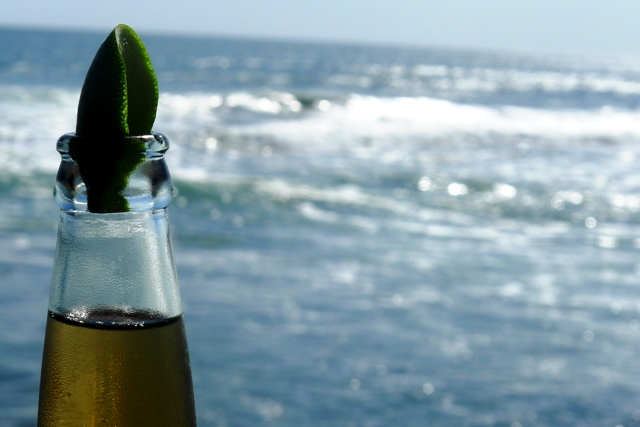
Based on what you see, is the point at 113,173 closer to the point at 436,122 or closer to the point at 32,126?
the point at 32,126

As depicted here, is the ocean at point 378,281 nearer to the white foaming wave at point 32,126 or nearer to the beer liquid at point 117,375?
the white foaming wave at point 32,126

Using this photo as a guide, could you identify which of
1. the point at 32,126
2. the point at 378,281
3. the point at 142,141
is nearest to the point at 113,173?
the point at 142,141

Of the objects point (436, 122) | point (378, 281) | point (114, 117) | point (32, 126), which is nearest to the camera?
point (114, 117)

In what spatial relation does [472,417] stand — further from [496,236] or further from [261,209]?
[261,209]

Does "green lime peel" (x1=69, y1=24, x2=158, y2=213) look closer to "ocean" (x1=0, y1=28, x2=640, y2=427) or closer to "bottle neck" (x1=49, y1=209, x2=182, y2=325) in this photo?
"bottle neck" (x1=49, y1=209, x2=182, y2=325)

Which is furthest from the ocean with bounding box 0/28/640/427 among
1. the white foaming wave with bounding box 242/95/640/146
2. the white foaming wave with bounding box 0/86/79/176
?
the white foaming wave with bounding box 242/95/640/146

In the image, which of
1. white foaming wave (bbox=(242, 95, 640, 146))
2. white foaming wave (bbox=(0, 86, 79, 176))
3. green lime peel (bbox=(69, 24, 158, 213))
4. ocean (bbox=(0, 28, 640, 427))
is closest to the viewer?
green lime peel (bbox=(69, 24, 158, 213))
